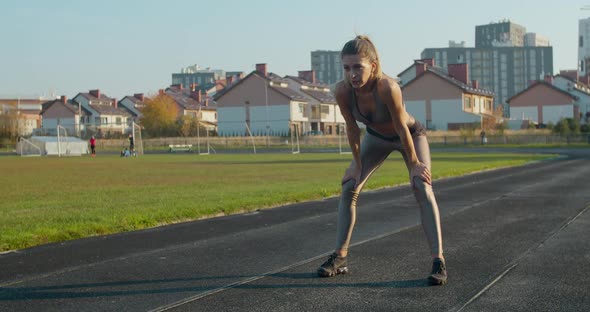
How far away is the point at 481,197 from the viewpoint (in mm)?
16562

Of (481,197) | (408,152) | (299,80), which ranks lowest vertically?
(481,197)

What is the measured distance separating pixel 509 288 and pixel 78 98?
127m

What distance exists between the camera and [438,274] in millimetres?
6496

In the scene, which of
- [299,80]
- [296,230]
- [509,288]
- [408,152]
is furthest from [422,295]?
[299,80]

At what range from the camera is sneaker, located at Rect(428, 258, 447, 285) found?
254 inches

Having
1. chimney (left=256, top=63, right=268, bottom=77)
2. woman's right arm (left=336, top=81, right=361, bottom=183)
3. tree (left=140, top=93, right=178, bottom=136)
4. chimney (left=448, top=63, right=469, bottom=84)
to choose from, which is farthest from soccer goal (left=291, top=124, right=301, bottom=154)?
woman's right arm (left=336, top=81, right=361, bottom=183)

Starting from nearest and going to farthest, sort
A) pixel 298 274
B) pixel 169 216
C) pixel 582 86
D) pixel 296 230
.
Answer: pixel 298 274, pixel 296 230, pixel 169 216, pixel 582 86

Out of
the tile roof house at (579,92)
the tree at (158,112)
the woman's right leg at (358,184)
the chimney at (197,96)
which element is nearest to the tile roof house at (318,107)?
the tree at (158,112)

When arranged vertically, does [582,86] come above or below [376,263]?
above

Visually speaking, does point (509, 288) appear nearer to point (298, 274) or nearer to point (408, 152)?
point (408, 152)

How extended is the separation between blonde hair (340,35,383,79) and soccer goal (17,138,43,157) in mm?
59180

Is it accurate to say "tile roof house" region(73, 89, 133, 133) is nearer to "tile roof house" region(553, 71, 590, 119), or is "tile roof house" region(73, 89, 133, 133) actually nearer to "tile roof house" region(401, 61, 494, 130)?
"tile roof house" region(401, 61, 494, 130)

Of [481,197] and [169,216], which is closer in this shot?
[169,216]

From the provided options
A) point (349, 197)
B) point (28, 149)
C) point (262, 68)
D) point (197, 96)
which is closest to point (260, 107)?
point (262, 68)
